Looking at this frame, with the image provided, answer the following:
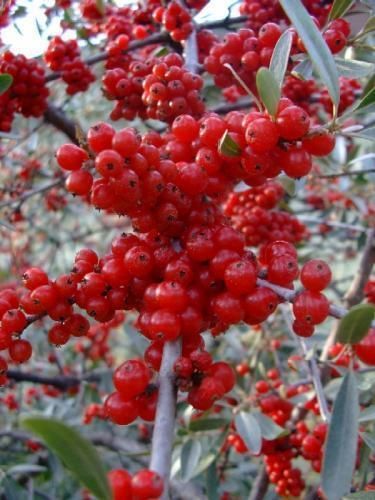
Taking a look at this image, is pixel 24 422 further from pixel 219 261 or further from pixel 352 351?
pixel 352 351

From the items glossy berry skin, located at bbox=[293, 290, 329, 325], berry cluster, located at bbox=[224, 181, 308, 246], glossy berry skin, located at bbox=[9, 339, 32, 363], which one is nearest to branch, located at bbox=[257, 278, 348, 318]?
glossy berry skin, located at bbox=[293, 290, 329, 325]

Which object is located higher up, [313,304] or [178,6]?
[178,6]

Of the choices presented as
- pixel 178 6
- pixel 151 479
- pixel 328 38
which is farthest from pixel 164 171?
pixel 178 6

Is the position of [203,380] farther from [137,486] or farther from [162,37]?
[162,37]

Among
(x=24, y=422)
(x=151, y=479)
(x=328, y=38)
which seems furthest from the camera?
(x=328, y=38)

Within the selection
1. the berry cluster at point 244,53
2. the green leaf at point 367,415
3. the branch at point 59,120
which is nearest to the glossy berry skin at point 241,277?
the green leaf at point 367,415

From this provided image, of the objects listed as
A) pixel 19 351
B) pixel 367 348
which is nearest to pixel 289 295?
→ pixel 367 348
